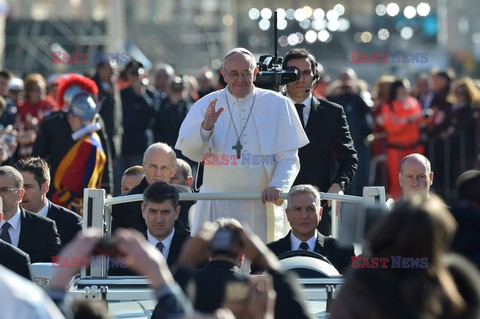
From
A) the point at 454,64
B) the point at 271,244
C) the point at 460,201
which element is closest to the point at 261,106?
the point at 271,244

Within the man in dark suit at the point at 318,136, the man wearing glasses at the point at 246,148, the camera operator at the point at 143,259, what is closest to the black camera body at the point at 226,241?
the camera operator at the point at 143,259

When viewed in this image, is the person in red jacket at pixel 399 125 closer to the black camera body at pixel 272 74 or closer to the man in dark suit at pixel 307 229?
the black camera body at pixel 272 74

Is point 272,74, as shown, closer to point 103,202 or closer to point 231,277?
point 103,202

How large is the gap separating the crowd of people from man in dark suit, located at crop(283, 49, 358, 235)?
1 centimetres

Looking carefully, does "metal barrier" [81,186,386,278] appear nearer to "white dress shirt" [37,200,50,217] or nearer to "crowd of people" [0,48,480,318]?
"crowd of people" [0,48,480,318]

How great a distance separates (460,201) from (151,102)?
11.7 m

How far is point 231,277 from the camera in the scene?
17.9ft

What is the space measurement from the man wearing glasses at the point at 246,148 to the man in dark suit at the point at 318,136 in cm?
79

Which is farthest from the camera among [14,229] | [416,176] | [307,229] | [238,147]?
[416,176]

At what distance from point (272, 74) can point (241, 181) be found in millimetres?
937

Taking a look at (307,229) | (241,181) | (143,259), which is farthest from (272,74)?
(143,259)

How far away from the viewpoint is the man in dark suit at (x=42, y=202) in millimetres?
9984

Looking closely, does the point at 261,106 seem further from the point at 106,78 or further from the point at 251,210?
the point at 106,78

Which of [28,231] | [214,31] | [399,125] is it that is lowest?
[28,231]
